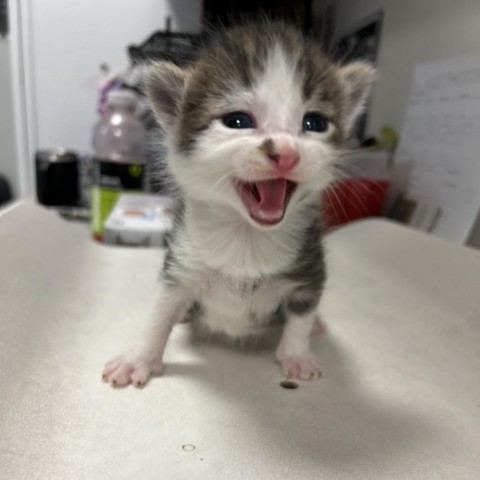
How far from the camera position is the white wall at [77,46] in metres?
2.02

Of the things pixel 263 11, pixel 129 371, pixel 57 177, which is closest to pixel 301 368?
pixel 129 371

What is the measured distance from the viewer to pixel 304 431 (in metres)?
0.70

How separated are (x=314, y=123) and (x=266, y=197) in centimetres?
13

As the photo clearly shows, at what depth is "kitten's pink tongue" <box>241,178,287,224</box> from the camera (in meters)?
0.67

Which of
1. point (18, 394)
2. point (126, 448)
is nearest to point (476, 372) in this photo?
point (126, 448)

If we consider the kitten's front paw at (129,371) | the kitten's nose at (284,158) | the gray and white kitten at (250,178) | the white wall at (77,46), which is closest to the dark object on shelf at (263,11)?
the gray and white kitten at (250,178)

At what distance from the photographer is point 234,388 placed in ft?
2.62

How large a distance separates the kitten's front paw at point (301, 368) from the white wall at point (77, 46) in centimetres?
155

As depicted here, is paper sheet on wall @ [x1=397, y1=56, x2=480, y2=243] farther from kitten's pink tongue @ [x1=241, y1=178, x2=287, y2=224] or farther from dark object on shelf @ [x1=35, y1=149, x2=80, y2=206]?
dark object on shelf @ [x1=35, y1=149, x2=80, y2=206]

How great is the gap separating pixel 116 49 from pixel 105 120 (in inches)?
15.2

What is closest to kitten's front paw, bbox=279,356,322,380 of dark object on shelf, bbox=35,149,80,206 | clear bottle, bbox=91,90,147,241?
clear bottle, bbox=91,90,147,241

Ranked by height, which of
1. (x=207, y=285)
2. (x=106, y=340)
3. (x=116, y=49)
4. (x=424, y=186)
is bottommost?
(x=106, y=340)

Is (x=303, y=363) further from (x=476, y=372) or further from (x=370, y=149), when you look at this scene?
(x=370, y=149)

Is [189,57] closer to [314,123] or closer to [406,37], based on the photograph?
[314,123]
